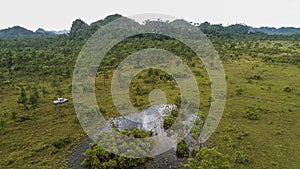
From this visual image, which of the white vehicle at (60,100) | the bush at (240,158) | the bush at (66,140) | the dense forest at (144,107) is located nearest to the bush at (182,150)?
the dense forest at (144,107)

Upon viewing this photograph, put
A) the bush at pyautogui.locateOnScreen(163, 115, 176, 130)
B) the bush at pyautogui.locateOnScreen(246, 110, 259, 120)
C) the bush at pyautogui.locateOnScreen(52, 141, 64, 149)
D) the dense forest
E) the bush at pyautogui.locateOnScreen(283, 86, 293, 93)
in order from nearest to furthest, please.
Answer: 1. the dense forest
2. the bush at pyautogui.locateOnScreen(52, 141, 64, 149)
3. the bush at pyautogui.locateOnScreen(163, 115, 176, 130)
4. the bush at pyautogui.locateOnScreen(246, 110, 259, 120)
5. the bush at pyautogui.locateOnScreen(283, 86, 293, 93)

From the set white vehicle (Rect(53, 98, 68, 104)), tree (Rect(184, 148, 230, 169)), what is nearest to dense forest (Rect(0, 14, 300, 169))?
tree (Rect(184, 148, 230, 169))

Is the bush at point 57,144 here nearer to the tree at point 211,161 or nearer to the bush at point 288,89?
the tree at point 211,161

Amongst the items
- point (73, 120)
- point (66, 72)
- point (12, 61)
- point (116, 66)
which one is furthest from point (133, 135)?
point (12, 61)

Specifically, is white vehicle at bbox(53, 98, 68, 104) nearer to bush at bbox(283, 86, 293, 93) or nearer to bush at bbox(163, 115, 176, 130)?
bush at bbox(163, 115, 176, 130)

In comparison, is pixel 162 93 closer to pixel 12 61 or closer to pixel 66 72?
pixel 66 72

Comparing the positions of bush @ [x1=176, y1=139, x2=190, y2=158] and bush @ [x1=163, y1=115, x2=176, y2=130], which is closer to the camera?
bush @ [x1=176, y1=139, x2=190, y2=158]

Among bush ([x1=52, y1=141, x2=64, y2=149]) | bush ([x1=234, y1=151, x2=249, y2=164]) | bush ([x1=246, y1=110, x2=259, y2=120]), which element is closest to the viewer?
bush ([x1=234, y1=151, x2=249, y2=164])

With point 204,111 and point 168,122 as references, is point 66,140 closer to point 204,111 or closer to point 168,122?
point 168,122
